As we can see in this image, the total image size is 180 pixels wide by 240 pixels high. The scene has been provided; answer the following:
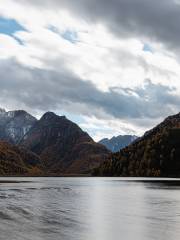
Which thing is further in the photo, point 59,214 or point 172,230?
point 59,214

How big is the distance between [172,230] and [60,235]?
17.0m

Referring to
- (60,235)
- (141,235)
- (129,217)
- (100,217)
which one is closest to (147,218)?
(129,217)

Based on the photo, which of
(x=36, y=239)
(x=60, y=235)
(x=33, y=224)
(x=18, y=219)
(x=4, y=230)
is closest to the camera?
(x=36, y=239)

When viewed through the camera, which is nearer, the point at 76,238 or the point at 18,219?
the point at 76,238

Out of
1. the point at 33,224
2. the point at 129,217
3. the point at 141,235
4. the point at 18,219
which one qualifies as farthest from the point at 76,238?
the point at 129,217

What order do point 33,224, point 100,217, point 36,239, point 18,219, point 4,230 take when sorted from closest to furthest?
point 36,239
point 4,230
point 33,224
point 18,219
point 100,217

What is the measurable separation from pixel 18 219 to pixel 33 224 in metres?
Result: 7.10

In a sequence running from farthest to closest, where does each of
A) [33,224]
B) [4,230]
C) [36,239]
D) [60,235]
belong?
1. [33,224]
2. [4,230]
3. [60,235]
4. [36,239]

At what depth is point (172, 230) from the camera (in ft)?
202

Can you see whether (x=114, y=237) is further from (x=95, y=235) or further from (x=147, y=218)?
(x=147, y=218)

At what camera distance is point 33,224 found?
217 ft

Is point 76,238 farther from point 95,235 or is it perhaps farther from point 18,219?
point 18,219

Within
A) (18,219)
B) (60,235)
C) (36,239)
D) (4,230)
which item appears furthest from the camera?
(18,219)

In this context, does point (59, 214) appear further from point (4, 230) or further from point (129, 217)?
point (4, 230)
